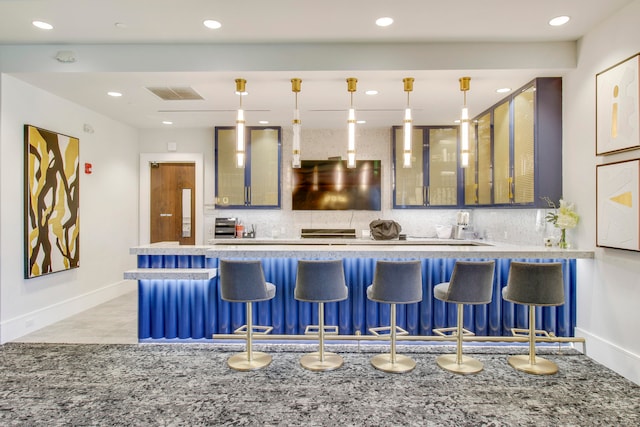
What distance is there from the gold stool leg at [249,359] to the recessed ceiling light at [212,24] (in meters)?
2.38

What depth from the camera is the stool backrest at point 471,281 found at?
2955 mm

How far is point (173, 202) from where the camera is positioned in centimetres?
642

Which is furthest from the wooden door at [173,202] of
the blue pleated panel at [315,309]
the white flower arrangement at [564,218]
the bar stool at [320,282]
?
the white flower arrangement at [564,218]

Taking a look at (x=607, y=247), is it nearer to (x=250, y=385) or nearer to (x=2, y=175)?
(x=250, y=385)

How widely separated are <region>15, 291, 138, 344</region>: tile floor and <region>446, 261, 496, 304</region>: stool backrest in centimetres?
313

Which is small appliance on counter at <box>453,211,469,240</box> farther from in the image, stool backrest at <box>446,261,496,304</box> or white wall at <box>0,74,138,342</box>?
white wall at <box>0,74,138,342</box>

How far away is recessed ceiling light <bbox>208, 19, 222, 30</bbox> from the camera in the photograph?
3.17 metres

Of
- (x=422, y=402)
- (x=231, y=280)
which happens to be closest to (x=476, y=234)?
(x=422, y=402)

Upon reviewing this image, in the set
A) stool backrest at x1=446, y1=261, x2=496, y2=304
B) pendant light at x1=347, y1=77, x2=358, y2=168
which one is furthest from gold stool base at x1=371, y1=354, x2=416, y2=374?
pendant light at x1=347, y1=77, x2=358, y2=168

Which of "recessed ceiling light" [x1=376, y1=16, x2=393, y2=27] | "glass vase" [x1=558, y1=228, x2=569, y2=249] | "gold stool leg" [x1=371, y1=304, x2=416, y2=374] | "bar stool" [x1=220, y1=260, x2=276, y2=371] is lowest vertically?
"gold stool leg" [x1=371, y1=304, x2=416, y2=374]

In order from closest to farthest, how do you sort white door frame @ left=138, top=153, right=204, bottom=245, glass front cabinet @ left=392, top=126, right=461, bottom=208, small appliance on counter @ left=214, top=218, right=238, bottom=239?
1. glass front cabinet @ left=392, top=126, right=461, bottom=208
2. small appliance on counter @ left=214, top=218, right=238, bottom=239
3. white door frame @ left=138, top=153, right=204, bottom=245

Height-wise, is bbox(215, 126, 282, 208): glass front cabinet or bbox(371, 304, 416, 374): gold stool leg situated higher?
bbox(215, 126, 282, 208): glass front cabinet

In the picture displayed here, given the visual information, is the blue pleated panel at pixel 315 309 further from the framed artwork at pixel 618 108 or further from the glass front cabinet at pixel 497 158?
the framed artwork at pixel 618 108

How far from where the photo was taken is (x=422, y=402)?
2604 millimetres
